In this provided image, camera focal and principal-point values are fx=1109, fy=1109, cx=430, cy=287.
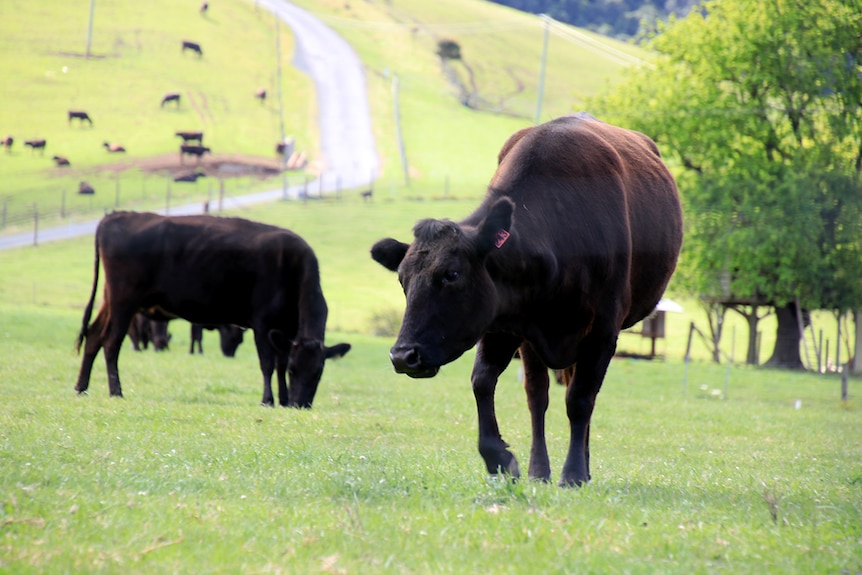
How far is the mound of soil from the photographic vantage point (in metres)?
59.1

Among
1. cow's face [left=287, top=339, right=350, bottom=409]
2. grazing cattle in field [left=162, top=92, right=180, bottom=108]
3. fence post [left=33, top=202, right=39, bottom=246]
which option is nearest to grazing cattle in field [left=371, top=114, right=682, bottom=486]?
cow's face [left=287, top=339, right=350, bottom=409]

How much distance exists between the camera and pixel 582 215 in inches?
303

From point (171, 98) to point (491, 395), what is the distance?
6283 cm

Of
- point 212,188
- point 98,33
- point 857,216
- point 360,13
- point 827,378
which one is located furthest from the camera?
point 360,13

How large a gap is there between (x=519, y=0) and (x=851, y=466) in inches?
4569

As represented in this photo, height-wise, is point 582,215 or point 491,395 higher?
point 582,215

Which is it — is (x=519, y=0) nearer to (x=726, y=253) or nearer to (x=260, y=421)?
(x=726, y=253)

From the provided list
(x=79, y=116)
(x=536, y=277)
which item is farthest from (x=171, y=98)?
(x=536, y=277)

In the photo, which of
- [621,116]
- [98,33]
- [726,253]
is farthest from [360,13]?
[726,253]

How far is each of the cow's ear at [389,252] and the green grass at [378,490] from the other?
1.36 meters

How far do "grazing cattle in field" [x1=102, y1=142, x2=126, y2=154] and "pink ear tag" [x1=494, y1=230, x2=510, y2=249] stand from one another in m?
54.9

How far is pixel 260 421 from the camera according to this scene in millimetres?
11617

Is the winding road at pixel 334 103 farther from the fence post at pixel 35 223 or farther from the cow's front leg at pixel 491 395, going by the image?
the cow's front leg at pixel 491 395

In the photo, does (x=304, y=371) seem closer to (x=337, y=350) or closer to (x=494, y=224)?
(x=337, y=350)
